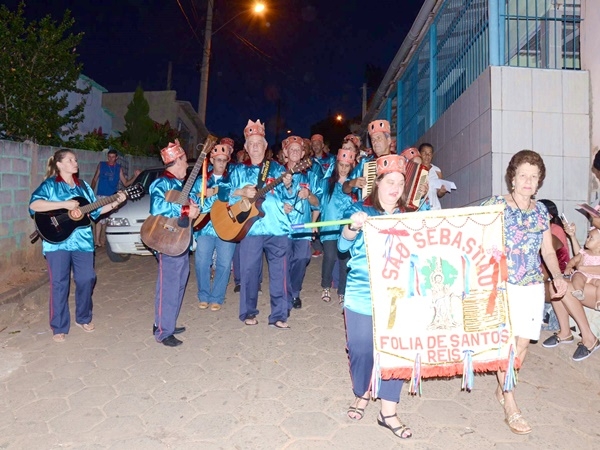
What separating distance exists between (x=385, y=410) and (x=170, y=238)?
2.81 m

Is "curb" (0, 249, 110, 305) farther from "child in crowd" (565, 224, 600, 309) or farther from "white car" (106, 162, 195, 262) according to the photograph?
"child in crowd" (565, 224, 600, 309)

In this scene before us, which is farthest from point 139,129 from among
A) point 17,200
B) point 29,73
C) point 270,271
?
point 270,271

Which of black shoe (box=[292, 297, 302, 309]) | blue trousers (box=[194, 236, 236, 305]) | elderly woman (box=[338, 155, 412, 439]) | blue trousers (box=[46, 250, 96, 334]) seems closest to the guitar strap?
blue trousers (box=[194, 236, 236, 305])

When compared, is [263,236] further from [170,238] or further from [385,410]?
[385,410]

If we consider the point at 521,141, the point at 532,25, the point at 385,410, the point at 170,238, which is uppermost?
the point at 532,25

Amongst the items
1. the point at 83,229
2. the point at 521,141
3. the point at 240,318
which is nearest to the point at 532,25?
the point at 521,141

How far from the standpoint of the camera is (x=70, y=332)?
5832mm

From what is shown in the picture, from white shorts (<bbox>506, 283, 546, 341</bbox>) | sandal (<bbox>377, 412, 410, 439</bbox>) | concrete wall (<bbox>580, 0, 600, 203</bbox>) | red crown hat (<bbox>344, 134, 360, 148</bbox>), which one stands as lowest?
sandal (<bbox>377, 412, 410, 439</bbox>)

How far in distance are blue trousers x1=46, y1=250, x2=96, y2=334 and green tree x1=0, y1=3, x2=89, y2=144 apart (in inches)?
175

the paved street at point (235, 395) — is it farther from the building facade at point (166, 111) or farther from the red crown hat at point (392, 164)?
the building facade at point (166, 111)

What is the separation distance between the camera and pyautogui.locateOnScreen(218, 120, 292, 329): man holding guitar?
18.9 ft

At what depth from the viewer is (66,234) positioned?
17.9 ft

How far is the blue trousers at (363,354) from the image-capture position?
139 inches

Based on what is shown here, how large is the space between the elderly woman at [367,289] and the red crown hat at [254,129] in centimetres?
256
